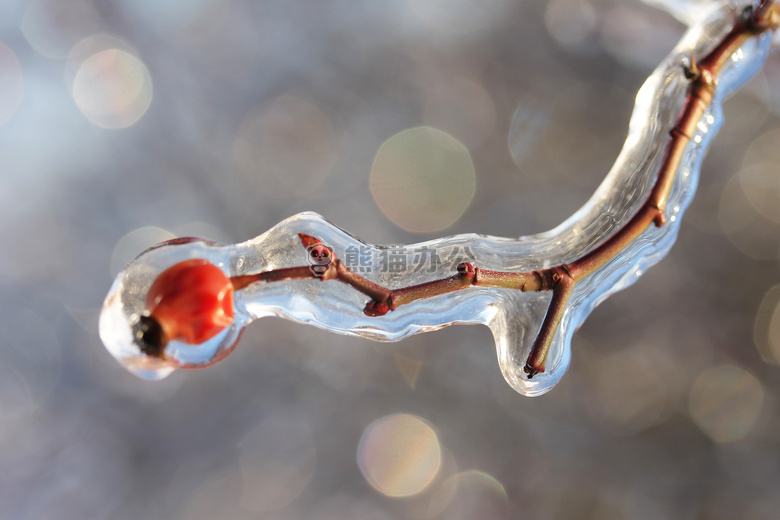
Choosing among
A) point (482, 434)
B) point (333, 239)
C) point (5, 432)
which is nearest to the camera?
point (333, 239)

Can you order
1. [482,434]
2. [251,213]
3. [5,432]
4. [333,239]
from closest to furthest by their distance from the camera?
1. [333,239]
2. [5,432]
3. [482,434]
4. [251,213]

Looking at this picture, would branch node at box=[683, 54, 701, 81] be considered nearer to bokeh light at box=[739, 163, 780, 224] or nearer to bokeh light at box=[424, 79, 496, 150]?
bokeh light at box=[424, 79, 496, 150]

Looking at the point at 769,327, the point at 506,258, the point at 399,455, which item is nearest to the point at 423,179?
the point at 399,455

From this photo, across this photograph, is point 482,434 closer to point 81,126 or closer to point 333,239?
point 333,239

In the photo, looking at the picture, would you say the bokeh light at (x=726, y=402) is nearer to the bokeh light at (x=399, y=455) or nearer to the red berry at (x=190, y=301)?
the bokeh light at (x=399, y=455)

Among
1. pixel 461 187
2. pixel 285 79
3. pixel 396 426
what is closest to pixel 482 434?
pixel 396 426

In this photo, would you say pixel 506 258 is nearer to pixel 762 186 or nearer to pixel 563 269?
pixel 563 269

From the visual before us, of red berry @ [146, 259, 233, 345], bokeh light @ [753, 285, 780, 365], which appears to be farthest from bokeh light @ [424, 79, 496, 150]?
red berry @ [146, 259, 233, 345]
